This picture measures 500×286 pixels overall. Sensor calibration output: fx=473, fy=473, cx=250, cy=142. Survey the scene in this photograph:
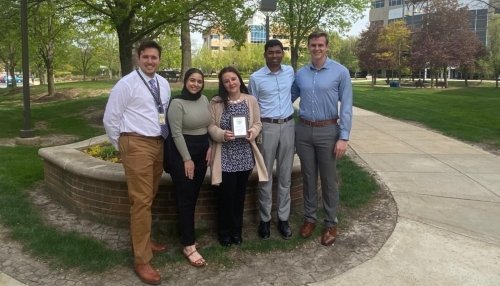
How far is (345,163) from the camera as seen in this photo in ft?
24.4

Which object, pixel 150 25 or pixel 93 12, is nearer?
pixel 150 25

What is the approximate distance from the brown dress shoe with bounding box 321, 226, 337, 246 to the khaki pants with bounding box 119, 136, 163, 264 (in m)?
1.60

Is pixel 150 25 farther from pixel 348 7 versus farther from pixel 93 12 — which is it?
pixel 348 7

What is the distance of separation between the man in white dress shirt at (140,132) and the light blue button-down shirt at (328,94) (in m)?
1.33

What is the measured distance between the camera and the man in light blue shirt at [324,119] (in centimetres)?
421

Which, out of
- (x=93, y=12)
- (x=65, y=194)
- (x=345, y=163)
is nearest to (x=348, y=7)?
(x=93, y=12)

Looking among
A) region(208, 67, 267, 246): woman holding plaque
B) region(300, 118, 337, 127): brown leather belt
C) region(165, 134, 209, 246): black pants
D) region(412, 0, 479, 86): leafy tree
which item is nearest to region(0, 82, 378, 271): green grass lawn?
region(165, 134, 209, 246): black pants

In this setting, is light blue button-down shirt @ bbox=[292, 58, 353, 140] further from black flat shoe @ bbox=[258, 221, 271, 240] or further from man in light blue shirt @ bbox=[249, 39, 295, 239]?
black flat shoe @ bbox=[258, 221, 271, 240]

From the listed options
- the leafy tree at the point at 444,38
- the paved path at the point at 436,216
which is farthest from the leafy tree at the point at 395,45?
the paved path at the point at 436,216

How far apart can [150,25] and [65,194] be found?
20.4 feet

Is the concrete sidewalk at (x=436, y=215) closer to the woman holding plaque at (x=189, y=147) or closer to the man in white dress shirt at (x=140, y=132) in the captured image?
the woman holding plaque at (x=189, y=147)

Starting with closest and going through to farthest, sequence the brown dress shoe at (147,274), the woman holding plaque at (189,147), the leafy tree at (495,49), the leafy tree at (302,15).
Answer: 1. the brown dress shoe at (147,274)
2. the woman holding plaque at (189,147)
3. the leafy tree at (302,15)
4. the leafy tree at (495,49)

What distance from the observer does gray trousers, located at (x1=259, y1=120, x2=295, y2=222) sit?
4.28m

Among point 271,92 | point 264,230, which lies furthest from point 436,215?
point 271,92
